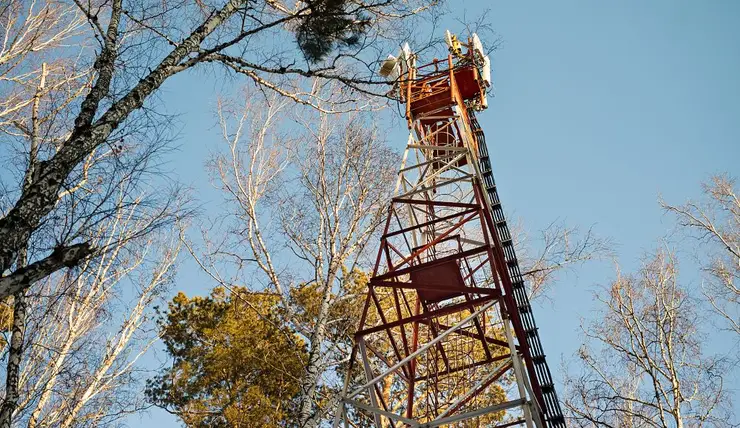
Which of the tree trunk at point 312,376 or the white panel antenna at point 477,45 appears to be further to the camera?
the white panel antenna at point 477,45

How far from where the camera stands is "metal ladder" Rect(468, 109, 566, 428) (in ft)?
24.4

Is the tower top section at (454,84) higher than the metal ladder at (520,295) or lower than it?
higher

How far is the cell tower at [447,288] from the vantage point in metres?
6.12

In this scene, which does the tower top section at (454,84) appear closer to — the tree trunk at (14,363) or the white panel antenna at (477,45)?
the white panel antenna at (477,45)

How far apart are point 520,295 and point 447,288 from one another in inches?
85.8

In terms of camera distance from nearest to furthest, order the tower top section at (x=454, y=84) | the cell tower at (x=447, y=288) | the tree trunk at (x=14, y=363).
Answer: the tree trunk at (x=14, y=363), the cell tower at (x=447, y=288), the tower top section at (x=454, y=84)

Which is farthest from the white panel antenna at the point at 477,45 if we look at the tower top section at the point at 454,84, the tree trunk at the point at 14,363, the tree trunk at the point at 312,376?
the tree trunk at the point at 14,363

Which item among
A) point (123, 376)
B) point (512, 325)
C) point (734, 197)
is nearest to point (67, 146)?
point (512, 325)

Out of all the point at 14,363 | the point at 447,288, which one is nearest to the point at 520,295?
the point at 447,288

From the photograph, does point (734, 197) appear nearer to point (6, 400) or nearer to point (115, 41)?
point (115, 41)

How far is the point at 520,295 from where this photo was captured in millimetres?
8266

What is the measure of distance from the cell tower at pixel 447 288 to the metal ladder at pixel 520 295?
0.01m

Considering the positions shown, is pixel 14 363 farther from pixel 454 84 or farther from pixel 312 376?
pixel 454 84

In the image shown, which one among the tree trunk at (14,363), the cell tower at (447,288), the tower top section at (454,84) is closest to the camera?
the tree trunk at (14,363)
